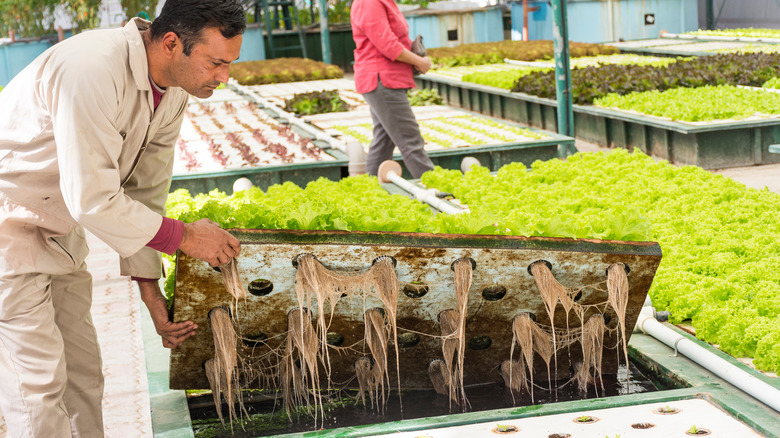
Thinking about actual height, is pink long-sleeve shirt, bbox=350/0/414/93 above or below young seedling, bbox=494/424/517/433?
above

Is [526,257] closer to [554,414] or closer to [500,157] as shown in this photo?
[554,414]

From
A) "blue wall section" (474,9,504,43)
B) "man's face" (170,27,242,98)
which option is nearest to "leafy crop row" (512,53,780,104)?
"man's face" (170,27,242,98)

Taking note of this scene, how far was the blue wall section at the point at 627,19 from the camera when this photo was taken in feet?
75.8

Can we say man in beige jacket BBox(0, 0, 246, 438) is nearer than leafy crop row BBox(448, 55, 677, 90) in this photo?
Yes

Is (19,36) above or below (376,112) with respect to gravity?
above

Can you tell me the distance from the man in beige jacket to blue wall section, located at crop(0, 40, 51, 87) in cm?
2037

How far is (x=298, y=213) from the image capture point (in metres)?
3.56

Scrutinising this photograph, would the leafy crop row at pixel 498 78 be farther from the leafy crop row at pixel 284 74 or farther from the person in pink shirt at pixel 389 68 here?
the person in pink shirt at pixel 389 68

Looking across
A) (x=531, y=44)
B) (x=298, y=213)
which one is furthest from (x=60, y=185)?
(x=531, y=44)

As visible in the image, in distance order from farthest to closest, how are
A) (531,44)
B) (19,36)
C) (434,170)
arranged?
(19,36) < (531,44) < (434,170)

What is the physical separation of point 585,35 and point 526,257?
21.0 m

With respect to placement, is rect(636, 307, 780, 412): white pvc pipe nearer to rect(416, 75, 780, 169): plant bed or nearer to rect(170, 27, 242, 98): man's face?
rect(170, 27, 242, 98): man's face

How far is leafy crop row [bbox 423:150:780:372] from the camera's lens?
12.6 feet

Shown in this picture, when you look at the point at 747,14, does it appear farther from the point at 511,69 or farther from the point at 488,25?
the point at 511,69
